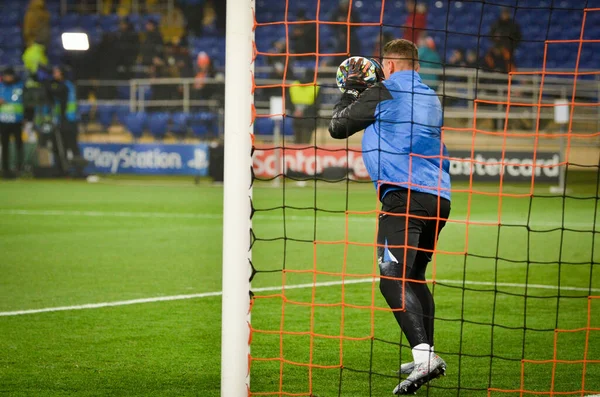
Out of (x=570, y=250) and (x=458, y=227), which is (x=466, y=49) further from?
(x=570, y=250)

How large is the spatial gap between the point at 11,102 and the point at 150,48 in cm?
441

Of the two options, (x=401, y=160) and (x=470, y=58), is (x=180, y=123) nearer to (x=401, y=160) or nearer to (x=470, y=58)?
(x=470, y=58)

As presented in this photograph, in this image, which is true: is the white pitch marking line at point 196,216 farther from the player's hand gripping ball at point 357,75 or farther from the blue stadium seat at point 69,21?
the blue stadium seat at point 69,21

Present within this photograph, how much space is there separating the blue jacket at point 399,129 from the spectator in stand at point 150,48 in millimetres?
19287

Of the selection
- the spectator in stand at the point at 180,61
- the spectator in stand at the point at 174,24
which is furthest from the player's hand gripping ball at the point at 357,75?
the spectator in stand at the point at 174,24

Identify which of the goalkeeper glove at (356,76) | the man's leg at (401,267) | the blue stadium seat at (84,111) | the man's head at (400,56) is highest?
the man's head at (400,56)

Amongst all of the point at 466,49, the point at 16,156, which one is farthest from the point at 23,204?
the point at 466,49

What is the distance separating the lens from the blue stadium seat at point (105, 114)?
2252 cm

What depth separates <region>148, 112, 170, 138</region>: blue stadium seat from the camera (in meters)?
21.8

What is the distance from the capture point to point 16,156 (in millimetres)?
20766

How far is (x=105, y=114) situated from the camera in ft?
74.3

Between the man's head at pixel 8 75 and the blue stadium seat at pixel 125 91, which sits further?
the blue stadium seat at pixel 125 91

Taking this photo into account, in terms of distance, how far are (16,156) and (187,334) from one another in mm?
15924

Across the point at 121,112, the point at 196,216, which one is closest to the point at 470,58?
the point at 121,112
